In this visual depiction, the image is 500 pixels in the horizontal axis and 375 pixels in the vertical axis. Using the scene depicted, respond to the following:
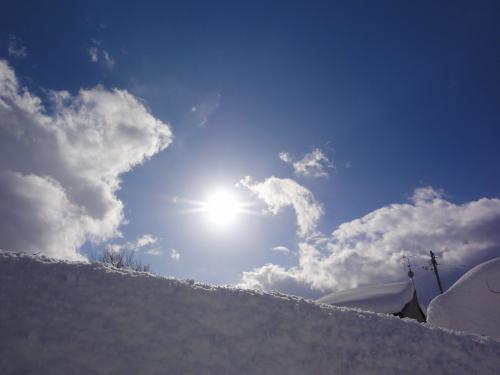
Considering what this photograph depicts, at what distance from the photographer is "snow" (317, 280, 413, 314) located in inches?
966

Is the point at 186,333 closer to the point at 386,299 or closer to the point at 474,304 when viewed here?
the point at 474,304

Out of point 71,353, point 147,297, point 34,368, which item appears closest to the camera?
point 34,368

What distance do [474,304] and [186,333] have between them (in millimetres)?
9781

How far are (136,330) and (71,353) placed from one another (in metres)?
0.94

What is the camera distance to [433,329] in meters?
6.89

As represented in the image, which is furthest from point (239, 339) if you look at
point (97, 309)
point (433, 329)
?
point (433, 329)

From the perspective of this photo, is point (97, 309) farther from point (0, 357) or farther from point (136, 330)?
point (0, 357)

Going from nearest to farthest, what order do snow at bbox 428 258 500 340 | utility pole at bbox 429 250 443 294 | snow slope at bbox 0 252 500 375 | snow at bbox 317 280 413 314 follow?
snow slope at bbox 0 252 500 375, snow at bbox 428 258 500 340, snow at bbox 317 280 413 314, utility pole at bbox 429 250 443 294

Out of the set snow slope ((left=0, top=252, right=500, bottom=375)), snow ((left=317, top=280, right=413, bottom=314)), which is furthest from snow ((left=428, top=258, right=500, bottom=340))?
snow ((left=317, top=280, right=413, bottom=314))

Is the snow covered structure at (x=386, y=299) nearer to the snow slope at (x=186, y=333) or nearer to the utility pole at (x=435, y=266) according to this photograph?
the utility pole at (x=435, y=266)

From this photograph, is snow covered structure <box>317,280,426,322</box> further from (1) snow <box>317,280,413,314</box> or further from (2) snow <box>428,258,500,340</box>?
(2) snow <box>428,258,500,340</box>

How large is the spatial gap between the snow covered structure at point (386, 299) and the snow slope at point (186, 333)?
720 inches

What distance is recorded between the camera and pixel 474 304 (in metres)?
11.3

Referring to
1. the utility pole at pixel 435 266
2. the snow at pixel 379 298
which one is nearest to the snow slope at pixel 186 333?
the snow at pixel 379 298
